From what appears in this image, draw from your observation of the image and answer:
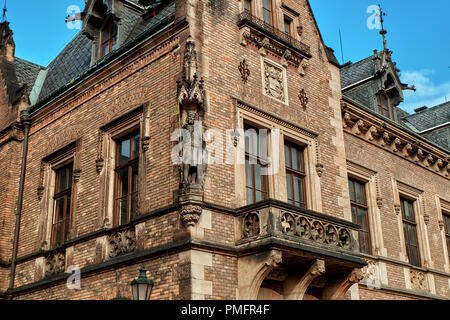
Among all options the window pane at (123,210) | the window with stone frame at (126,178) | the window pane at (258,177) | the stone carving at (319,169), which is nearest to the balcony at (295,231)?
the window pane at (258,177)

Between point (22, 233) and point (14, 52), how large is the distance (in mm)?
7111

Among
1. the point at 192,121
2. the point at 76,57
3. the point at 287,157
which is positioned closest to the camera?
the point at 192,121

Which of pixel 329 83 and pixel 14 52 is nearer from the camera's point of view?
pixel 329 83

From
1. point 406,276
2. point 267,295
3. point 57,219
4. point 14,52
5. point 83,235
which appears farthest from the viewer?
point 14,52

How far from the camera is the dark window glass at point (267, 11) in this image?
51.0 ft

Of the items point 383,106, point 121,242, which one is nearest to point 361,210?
point 383,106

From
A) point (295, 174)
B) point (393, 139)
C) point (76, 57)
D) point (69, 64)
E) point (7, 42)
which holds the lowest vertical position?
point (295, 174)

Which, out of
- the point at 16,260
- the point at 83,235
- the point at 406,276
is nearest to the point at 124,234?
the point at 83,235

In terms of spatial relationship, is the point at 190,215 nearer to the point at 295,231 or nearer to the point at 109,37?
the point at 295,231

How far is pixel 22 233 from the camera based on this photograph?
53.8ft

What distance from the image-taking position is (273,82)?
14711 millimetres

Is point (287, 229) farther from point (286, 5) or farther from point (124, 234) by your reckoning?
point (286, 5)

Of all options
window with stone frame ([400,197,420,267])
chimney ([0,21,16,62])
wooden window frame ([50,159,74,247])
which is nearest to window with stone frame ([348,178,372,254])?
window with stone frame ([400,197,420,267])

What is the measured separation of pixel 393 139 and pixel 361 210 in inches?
124
